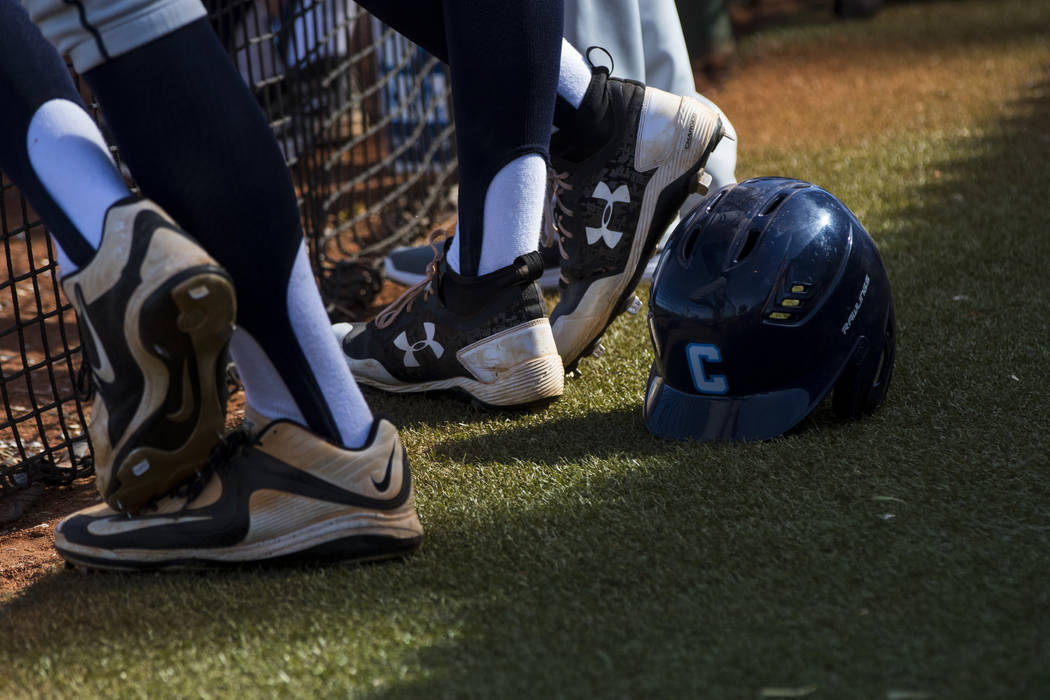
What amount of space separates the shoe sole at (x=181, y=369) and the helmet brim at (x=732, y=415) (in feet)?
2.15

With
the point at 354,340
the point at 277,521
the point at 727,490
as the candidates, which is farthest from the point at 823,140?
the point at 277,521

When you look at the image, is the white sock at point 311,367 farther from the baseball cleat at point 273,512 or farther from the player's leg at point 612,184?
the player's leg at point 612,184

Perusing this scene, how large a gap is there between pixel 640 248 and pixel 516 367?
0.34 m

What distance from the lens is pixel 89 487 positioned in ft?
5.75

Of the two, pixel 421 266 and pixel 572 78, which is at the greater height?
pixel 572 78

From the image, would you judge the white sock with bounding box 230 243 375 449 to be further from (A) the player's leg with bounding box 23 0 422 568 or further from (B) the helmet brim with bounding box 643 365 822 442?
(B) the helmet brim with bounding box 643 365 822 442

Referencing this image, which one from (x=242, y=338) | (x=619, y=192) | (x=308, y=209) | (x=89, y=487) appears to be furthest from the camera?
(x=308, y=209)

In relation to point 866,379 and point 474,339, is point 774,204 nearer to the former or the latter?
point 866,379

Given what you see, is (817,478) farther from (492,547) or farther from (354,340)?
(354,340)

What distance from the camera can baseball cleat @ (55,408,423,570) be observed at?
127 cm

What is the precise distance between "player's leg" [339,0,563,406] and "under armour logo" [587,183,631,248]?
0.67ft

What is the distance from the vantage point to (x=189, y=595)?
1.25m

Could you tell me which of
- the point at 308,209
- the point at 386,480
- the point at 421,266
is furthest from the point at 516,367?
the point at 308,209

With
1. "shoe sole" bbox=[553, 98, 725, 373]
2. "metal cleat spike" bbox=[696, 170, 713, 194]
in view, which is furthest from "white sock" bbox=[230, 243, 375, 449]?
"metal cleat spike" bbox=[696, 170, 713, 194]
